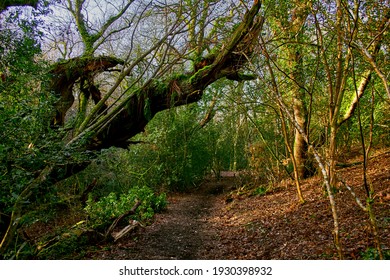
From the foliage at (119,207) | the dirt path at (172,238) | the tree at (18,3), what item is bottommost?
the dirt path at (172,238)

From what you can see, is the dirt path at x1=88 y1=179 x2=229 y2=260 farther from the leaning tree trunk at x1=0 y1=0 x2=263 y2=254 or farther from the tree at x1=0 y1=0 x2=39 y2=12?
the tree at x1=0 y1=0 x2=39 y2=12

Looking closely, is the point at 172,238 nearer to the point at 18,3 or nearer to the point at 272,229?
the point at 272,229

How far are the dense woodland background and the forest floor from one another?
82 mm

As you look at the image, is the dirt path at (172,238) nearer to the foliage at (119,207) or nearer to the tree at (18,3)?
the foliage at (119,207)

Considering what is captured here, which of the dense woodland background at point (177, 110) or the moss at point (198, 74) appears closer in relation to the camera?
the dense woodland background at point (177, 110)

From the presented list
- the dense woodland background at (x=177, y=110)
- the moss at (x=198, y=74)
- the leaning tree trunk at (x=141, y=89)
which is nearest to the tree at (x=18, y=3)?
the dense woodland background at (x=177, y=110)

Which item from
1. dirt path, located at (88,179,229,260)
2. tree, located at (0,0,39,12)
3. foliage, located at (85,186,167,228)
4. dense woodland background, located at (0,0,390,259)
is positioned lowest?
dirt path, located at (88,179,229,260)

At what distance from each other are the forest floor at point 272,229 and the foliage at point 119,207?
373mm

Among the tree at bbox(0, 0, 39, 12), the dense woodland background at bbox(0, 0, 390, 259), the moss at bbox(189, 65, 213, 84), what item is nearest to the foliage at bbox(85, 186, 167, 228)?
the dense woodland background at bbox(0, 0, 390, 259)

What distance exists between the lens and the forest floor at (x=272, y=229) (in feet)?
14.8

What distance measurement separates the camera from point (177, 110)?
44.2ft

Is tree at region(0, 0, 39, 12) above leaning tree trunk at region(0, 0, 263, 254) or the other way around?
above

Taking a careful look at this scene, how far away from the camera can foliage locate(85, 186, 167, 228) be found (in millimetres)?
6577

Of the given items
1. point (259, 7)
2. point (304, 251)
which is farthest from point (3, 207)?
point (259, 7)
